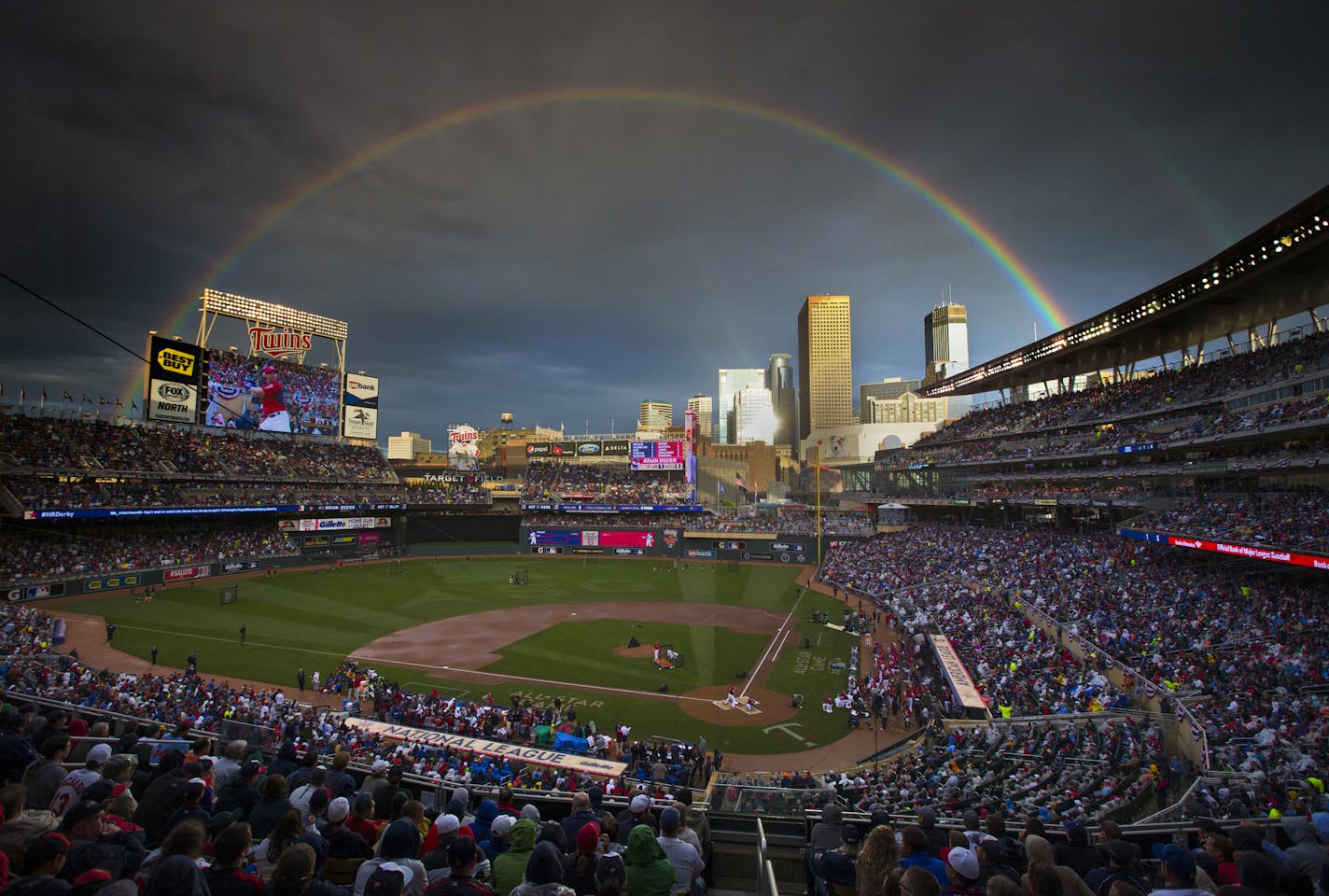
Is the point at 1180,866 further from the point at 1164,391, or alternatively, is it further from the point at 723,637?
the point at 1164,391

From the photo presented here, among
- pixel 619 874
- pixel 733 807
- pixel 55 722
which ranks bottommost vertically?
pixel 733 807

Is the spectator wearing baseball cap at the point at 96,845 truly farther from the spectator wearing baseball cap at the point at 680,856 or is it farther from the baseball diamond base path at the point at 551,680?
the baseball diamond base path at the point at 551,680

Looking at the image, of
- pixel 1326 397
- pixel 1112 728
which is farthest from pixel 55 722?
pixel 1326 397

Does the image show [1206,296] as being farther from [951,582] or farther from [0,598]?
[0,598]

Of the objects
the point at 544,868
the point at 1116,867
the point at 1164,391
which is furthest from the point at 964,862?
the point at 1164,391

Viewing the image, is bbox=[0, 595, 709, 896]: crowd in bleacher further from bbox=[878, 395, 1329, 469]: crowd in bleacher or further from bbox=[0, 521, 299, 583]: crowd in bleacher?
bbox=[0, 521, 299, 583]: crowd in bleacher

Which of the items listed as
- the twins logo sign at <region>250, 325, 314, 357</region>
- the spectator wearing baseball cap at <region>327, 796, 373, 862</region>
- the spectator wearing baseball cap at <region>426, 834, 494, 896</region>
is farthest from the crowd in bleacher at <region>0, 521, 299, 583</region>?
the spectator wearing baseball cap at <region>426, 834, 494, 896</region>
